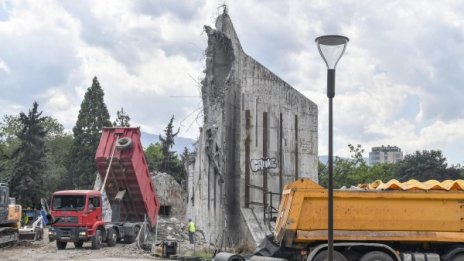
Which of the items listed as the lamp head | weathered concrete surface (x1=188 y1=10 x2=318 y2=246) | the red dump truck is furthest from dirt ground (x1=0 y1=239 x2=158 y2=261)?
the lamp head

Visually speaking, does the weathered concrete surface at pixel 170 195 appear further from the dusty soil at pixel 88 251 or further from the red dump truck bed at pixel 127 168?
the red dump truck bed at pixel 127 168

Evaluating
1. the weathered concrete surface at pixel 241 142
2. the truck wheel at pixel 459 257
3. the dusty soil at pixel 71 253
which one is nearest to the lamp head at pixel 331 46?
the truck wheel at pixel 459 257

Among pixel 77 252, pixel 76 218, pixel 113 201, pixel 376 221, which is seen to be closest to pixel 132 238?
pixel 113 201

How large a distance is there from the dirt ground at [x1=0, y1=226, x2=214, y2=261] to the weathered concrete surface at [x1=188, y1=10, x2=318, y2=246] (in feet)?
7.62

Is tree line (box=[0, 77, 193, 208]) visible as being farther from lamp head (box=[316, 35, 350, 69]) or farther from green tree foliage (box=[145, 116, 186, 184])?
lamp head (box=[316, 35, 350, 69])

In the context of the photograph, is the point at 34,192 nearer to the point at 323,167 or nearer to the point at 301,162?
the point at 301,162

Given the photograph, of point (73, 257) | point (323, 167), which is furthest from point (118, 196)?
point (323, 167)

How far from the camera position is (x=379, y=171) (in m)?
77.2

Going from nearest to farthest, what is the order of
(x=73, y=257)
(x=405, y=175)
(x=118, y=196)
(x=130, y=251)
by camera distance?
(x=73, y=257) < (x=130, y=251) < (x=118, y=196) < (x=405, y=175)

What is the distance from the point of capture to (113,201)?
28.2m

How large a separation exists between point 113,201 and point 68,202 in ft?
10.4

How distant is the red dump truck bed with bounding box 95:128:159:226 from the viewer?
26219 millimetres

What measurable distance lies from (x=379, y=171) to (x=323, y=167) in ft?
27.8

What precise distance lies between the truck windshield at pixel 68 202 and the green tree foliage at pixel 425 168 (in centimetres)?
4228
